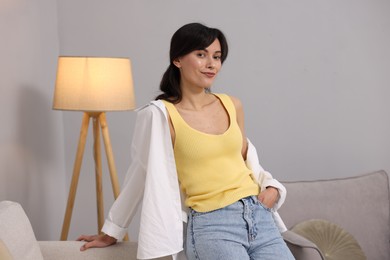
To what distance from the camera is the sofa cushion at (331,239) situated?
300cm

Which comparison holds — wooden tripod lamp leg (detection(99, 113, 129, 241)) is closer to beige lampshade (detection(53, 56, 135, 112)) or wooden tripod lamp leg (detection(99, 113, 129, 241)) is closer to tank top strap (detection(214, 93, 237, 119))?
beige lampshade (detection(53, 56, 135, 112))

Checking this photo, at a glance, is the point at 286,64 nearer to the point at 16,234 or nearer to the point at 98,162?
the point at 98,162

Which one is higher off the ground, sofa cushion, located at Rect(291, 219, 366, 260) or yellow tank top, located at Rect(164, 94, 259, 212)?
yellow tank top, located at Rect(164, 94, 259, 212)

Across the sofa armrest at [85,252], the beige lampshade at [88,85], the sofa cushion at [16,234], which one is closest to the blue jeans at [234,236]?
the sofa armrest at [85,252]

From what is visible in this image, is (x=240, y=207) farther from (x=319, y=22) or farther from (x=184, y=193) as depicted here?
(x=319, y=22)

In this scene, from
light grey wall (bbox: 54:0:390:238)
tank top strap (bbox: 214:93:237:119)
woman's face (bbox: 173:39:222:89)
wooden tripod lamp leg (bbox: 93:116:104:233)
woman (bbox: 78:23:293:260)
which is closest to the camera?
woman (bbox: 78:23:293:260)

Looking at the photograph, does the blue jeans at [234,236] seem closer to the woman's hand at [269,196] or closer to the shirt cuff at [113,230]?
the woman's hand at [269,196]

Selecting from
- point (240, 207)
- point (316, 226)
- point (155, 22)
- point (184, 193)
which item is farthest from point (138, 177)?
point (155, 22)

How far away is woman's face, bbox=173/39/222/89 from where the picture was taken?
230 cm

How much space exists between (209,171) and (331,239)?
1.00 m

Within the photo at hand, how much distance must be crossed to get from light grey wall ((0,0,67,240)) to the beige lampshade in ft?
0.78

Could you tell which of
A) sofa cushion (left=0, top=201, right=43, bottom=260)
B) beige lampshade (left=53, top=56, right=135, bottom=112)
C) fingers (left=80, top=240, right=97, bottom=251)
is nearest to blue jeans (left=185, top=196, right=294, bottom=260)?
fingers (left=80, top=240, right=97, bottom=251)

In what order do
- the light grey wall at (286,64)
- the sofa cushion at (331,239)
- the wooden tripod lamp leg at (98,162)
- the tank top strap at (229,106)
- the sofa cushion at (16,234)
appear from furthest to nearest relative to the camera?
the light grey wall at (286,64)
the wooden tripod lamp leg at (98,162)
the sofa cushion at (331,239)
the tank top strap at (229,106)
the sofa cushion at (16,234)

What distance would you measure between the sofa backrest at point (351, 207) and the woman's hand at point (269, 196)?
0.71 meters
